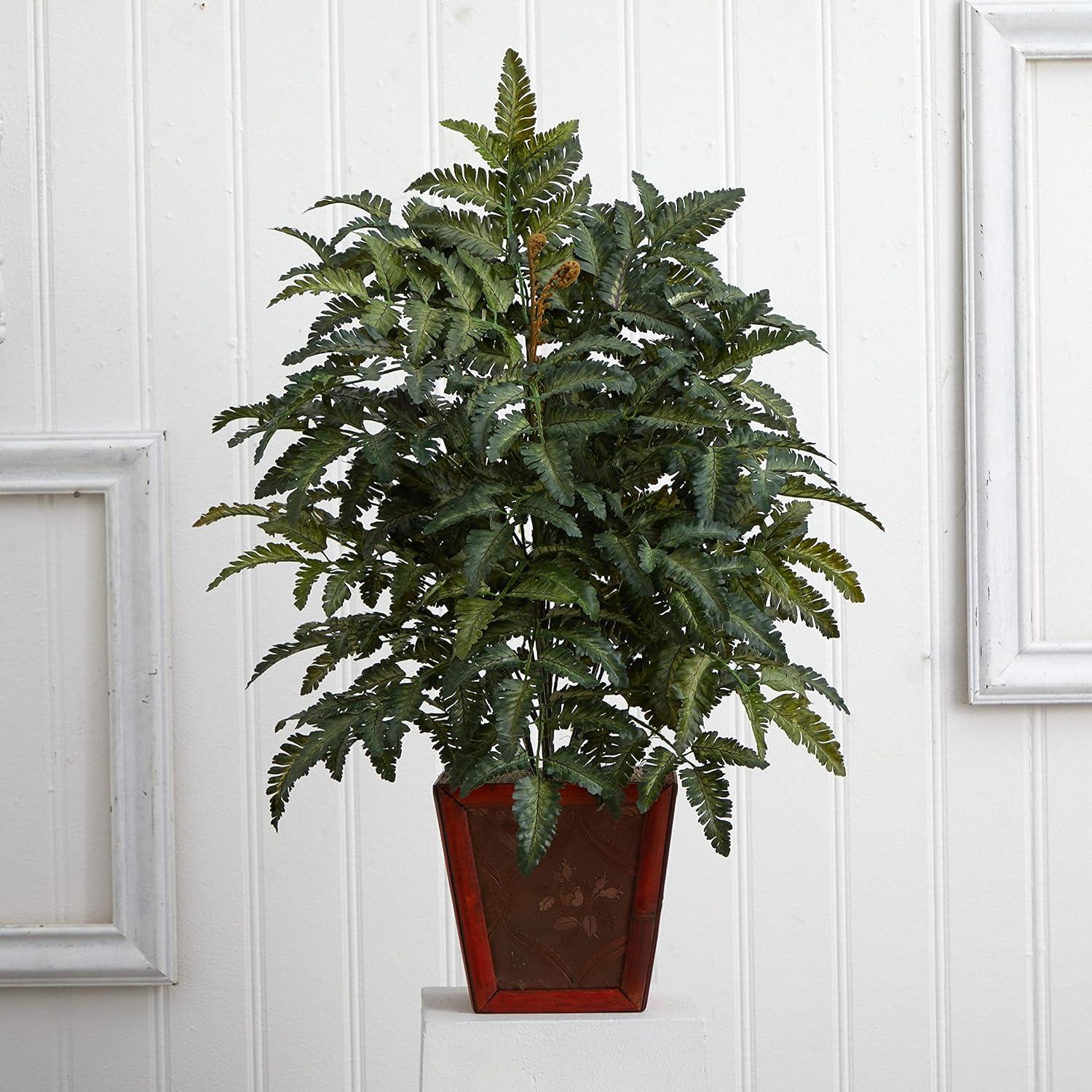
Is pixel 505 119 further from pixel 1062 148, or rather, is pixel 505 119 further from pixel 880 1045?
pixel 880 1045

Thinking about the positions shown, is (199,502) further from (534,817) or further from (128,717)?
(534,817)

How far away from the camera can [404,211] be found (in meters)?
1.01

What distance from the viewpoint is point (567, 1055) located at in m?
0.95

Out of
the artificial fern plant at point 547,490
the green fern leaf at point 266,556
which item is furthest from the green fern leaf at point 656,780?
the green fern leaf at point 266,556

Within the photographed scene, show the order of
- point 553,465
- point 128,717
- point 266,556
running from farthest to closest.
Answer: point 128,717
point 266,556
point 553,465

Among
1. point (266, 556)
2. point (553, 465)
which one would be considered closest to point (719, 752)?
point (553, 465)

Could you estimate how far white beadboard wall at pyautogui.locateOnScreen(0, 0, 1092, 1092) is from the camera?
4.98ft

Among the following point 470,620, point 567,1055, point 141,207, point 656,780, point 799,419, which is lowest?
point 567,1055

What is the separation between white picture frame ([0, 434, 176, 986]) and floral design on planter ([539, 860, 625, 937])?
0.72 m

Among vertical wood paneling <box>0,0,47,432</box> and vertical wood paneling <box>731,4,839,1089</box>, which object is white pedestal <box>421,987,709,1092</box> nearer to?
vertical wood paneling <box>731,4,839,1089</box>

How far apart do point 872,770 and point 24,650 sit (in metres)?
1.12

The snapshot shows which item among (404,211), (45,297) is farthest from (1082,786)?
(45,297)

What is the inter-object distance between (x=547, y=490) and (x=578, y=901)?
0.34 meters

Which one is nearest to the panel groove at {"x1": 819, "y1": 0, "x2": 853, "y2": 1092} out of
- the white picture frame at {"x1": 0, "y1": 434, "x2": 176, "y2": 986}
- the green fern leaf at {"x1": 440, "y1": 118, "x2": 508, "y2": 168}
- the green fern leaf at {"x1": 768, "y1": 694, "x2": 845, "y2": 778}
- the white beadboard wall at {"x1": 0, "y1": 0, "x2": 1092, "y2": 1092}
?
the white beadboard wall at {"x1": 0, "y1": 0, "x2": 1092, "y2": 1092}
